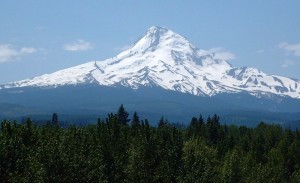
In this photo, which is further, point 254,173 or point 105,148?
point 254,173

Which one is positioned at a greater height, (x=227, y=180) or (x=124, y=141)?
(x=124, y=141)

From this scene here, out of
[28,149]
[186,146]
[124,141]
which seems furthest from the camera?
[186,146]

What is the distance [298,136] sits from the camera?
135 m

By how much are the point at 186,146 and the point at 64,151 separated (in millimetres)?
42001

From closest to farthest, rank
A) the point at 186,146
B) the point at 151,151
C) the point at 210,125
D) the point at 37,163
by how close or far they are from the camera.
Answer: the point at 37,163 → the point at 151,151 → the point at 186,146 → the point at 210,125

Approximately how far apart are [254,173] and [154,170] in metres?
19.6

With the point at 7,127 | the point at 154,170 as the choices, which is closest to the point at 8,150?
the point at 7,127

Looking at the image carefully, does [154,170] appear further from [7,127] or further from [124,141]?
[7,127]

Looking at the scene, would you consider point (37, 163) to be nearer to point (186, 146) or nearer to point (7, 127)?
point (7, 127)

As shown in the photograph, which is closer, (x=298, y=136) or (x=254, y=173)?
(x=254, y=173)

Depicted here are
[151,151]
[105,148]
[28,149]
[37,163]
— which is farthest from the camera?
[151,151]

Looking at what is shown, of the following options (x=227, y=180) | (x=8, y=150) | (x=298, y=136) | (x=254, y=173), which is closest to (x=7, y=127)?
(x=8, y=150)

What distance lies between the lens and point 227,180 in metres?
70.2

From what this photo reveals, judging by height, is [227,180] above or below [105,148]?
below
